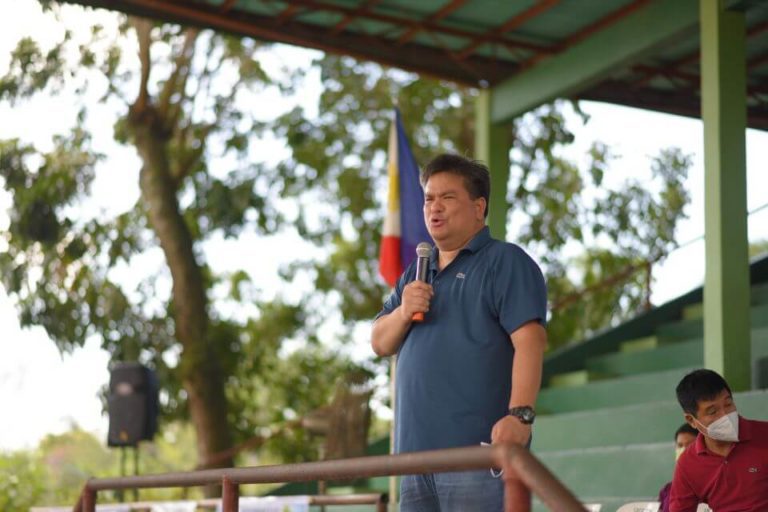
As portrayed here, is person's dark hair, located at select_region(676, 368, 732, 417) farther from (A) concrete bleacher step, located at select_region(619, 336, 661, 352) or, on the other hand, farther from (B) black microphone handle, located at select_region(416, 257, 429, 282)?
(A) concrete bleacher step, located at select_region(619, 336, 661, 352)

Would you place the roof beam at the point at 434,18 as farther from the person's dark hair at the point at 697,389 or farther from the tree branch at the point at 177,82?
the tree branch at the point at 177,82

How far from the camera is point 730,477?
4.44m

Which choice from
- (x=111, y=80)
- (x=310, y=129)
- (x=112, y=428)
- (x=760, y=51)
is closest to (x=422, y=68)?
(x=760, y=51)

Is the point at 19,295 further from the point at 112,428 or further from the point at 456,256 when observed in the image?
the point at 456,256

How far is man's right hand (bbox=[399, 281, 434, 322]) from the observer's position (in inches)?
136

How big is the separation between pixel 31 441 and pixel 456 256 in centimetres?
2072

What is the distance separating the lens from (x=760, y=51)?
10.8 metres

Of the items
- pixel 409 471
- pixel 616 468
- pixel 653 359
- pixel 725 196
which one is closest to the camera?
pixel 409 471

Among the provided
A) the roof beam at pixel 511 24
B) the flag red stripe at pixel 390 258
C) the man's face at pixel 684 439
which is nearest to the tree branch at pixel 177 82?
the roof beam at pixel 511 24

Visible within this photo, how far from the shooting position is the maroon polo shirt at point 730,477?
14.5ft

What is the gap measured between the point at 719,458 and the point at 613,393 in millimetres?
5706

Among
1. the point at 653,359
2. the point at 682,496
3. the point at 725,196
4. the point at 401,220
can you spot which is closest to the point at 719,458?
the point at 682,496

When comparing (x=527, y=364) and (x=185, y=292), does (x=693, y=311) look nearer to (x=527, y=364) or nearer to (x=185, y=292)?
(x=185, y=292)

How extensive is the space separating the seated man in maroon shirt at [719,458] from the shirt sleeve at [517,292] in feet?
4.11
